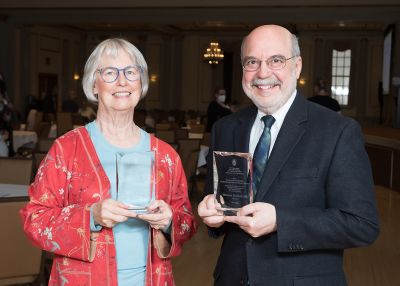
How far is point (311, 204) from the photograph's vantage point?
1810 millimetres

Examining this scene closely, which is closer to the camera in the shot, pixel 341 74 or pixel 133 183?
pixel 133 183

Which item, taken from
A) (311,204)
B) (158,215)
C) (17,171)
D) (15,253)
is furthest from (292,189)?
(17,171)

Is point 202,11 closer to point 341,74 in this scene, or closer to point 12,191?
point 341,74

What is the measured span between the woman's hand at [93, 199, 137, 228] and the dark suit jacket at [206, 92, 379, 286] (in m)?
0.41

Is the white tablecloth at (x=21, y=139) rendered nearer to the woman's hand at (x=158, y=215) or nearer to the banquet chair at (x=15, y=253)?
the banquet chair at (x=15, y=253)

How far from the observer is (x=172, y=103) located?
76.2 ft

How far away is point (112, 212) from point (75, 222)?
192 millimetres

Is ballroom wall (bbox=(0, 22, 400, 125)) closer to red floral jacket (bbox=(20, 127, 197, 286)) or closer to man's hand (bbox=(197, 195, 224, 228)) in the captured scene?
red floral jacket (bbox=(20, 127, 197, 286))

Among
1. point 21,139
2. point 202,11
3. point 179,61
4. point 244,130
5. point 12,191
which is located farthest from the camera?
point 179,61

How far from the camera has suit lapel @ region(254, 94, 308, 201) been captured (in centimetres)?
181

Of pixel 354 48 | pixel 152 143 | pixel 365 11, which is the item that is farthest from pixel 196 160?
pixel 354 48

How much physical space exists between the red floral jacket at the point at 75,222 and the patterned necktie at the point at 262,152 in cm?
31

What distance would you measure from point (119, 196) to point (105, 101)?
0.38m

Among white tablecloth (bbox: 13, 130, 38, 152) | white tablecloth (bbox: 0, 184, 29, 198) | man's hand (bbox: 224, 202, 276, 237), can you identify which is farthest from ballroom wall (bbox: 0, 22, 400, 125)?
man's hand (bbox: 224, 202, 276, 237)
